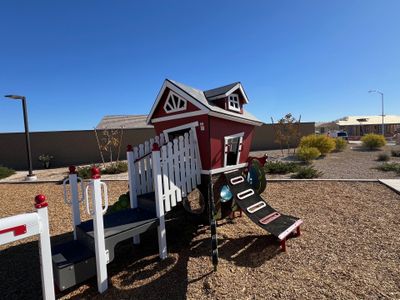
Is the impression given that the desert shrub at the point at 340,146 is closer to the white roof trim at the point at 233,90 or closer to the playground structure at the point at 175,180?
the playground structure at the point at 175,180

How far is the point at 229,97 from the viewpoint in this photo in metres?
5.43

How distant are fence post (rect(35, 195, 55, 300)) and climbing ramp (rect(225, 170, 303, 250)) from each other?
3047mm

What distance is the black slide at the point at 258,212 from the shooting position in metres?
4.30

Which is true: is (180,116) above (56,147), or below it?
above

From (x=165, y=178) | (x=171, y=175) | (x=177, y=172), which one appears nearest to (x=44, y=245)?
(x=165, y=178)

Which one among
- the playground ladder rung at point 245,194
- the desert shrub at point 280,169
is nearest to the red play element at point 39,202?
the playground ladder rung at point 245,194

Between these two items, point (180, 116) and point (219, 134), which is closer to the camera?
point (219, 134)

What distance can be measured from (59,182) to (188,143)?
30.3 ft

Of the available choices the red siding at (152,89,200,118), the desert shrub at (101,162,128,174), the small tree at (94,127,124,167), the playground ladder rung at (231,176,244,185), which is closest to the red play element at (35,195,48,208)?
the red siding at (152,89,200,118)

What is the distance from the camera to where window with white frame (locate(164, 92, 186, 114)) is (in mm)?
4966

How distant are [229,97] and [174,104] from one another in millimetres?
1224

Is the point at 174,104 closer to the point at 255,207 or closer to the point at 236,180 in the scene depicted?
the point at 236,180

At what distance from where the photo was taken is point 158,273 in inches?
144

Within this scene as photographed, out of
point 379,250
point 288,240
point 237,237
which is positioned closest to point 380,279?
point 379,250
